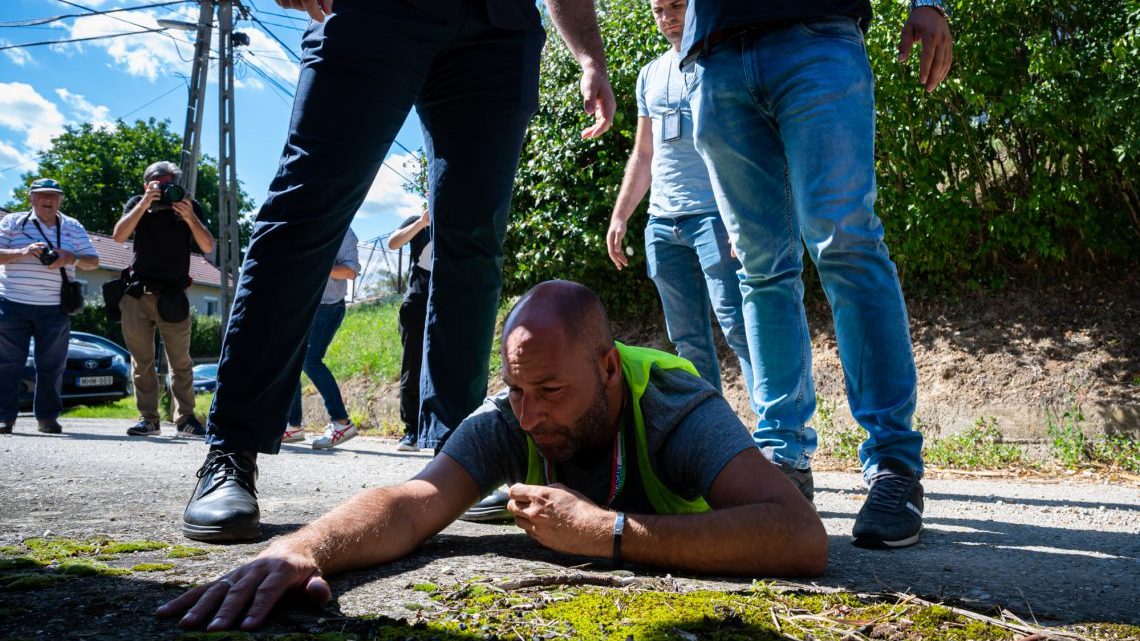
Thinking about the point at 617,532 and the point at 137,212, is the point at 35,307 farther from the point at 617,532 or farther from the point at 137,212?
the point at 617,532

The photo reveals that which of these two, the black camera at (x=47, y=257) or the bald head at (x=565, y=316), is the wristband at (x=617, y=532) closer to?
the bald head at (x=565, y=316)

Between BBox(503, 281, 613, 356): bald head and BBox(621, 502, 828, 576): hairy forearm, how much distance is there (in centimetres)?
45

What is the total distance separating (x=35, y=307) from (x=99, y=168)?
4909 centimetres

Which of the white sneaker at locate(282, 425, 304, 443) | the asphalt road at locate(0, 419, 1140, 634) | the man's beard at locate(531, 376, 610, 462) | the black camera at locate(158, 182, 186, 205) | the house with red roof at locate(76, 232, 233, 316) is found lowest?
the white sneaker at locate(282, 425, 304, 443)

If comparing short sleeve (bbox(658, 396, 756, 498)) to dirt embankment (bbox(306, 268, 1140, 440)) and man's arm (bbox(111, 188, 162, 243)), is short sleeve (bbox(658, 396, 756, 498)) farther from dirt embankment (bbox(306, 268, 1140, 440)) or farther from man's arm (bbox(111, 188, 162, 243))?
man's arm (bbox(111, 188, 162, 243))

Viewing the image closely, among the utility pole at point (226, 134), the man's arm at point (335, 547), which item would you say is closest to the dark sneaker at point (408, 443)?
the man's arm at point (335, 547)

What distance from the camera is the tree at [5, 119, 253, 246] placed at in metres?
49.4

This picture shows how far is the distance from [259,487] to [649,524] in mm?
2359

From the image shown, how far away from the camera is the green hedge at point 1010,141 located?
6.48 meters

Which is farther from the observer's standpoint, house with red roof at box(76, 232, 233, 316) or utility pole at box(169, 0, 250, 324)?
house with red roof at box(76, 232, 233, 316)

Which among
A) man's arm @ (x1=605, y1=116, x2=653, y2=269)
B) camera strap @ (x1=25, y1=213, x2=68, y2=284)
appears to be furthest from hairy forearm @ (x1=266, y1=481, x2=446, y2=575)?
camera strap @ (x1=25, y1=213, x2=68, y2=284)

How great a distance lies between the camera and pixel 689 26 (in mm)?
2896

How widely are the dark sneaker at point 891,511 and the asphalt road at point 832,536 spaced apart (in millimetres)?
53

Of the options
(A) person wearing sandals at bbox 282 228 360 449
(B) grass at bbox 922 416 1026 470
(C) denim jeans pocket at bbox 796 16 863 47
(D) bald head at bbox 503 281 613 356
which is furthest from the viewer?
(A) person wearing sandals at bbox 282 228 360 449
